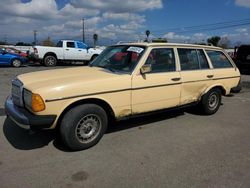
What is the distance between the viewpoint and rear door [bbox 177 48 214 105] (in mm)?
5230

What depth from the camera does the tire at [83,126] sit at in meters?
3.86

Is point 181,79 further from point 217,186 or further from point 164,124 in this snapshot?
point 217,186

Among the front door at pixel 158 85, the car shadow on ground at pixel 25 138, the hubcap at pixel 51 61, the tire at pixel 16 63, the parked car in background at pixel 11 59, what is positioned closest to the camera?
the car shadow on ground at pixel 25 138

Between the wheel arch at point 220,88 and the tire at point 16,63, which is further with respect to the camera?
the tire at point 16,63

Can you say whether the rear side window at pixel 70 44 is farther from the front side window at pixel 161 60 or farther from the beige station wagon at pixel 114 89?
the front side window at pixel 161 60

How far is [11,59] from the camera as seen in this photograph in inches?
653

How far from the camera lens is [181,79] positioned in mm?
5105

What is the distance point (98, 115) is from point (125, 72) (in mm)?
931

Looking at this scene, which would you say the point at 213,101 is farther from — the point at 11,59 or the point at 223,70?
the point at 11,59

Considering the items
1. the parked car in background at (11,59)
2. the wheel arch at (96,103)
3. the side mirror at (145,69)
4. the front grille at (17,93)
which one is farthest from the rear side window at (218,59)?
the parked car in background at (11,59)

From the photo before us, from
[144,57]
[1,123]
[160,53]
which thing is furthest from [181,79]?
[1,123]

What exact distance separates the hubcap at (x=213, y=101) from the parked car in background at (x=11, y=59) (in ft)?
47.3

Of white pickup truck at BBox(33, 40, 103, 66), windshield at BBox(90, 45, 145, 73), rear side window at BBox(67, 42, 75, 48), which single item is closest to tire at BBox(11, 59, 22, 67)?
white pickup truck at BBox(33, 40, 103, 66)

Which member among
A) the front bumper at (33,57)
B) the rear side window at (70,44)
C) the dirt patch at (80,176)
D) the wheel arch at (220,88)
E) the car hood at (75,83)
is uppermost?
the rear side window at (70,44)
